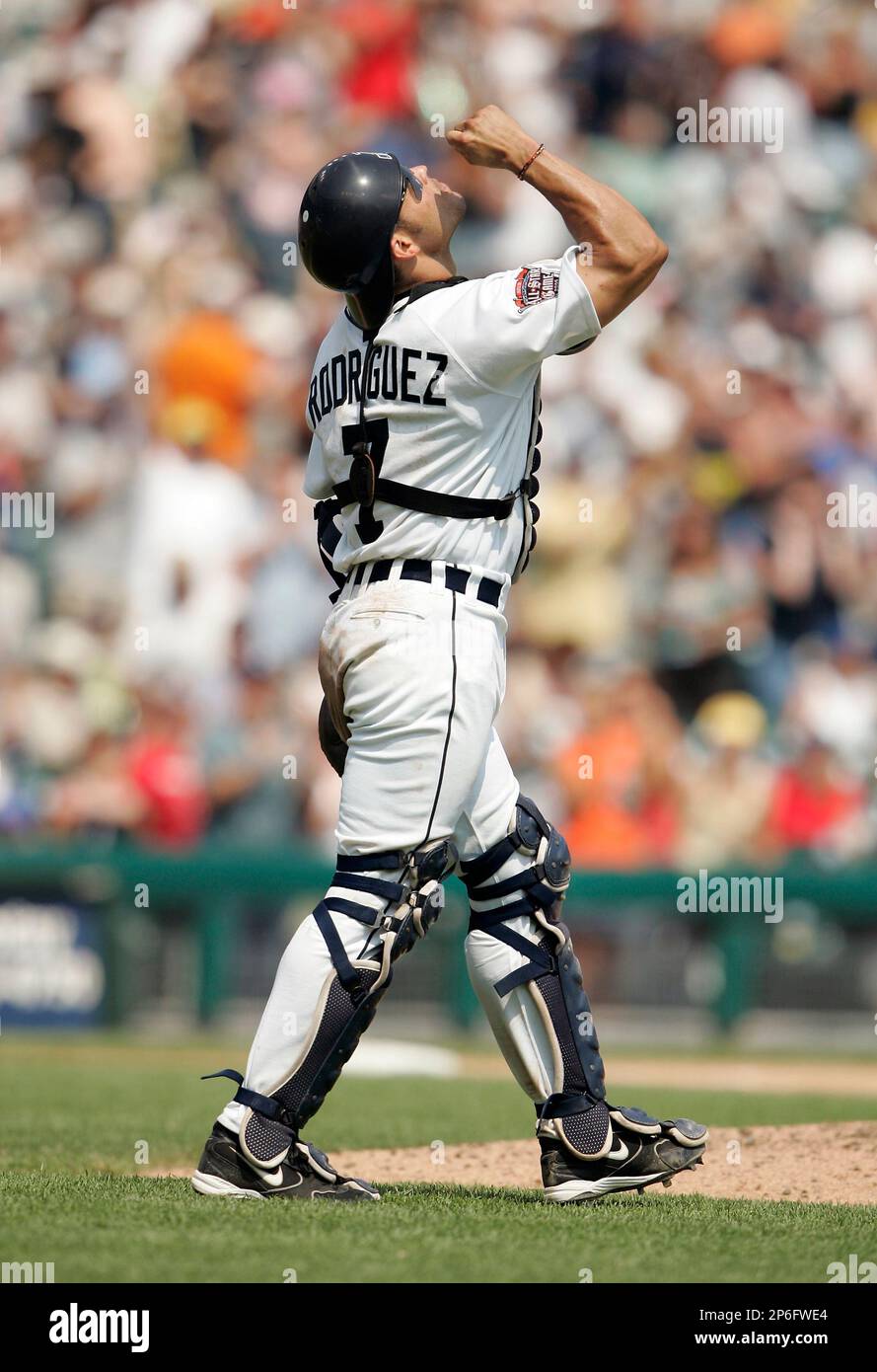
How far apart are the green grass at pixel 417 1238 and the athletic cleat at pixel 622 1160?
6 centimetres

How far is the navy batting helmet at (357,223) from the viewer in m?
4.41

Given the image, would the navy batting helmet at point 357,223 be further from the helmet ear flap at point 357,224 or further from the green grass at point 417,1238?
the green grass at point 417,1238

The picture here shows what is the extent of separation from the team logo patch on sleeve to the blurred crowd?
6931 millimetres

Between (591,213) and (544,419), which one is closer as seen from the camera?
(591,213)

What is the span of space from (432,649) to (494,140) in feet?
3.88

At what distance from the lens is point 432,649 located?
4406 mm

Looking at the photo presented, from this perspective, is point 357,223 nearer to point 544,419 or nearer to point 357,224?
point 357,224

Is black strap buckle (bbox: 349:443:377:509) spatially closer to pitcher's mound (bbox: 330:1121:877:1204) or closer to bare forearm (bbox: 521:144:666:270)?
bare forearm (bbox: 521:144:666:270)

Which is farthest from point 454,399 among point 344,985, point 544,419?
point 544,419

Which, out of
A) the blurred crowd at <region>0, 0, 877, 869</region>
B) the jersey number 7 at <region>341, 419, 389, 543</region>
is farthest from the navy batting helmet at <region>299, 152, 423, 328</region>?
the blurred crowd at <region>0, 0, 877, 869</region>

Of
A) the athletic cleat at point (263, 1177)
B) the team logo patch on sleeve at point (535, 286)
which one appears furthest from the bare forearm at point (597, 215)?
the athletic cleat at point (263, 1177)

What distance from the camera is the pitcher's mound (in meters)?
5.04
